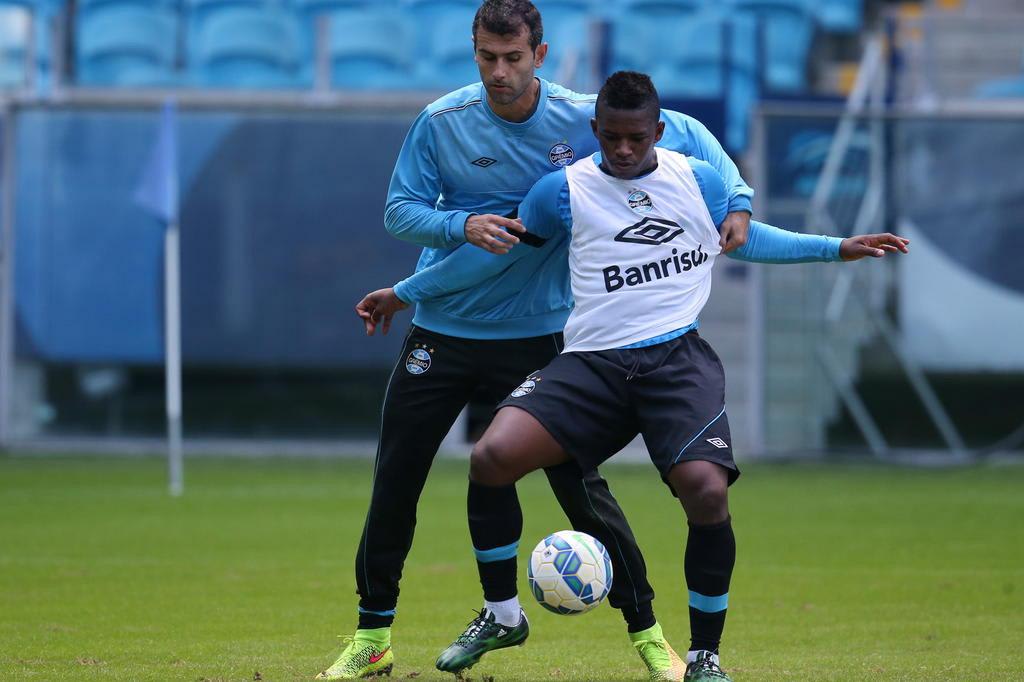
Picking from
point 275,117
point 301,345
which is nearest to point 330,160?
point 275,117

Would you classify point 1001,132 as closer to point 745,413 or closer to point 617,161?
point 745,413

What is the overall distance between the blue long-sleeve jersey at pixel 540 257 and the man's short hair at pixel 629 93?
0.36 m

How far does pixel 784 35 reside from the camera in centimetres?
1898

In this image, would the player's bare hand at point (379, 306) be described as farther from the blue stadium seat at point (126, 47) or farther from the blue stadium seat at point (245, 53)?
the blue stadium seat at point (126, 47)

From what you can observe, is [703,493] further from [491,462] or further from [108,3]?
[108,3]

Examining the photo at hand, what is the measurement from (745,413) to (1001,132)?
3.95m

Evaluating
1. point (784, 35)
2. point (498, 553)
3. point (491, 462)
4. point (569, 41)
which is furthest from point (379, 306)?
point (784, 35)

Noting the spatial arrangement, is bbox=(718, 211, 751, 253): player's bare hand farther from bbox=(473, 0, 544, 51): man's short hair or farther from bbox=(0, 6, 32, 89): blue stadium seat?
bbox=(0, 6, 32, 89): blue stadium seat

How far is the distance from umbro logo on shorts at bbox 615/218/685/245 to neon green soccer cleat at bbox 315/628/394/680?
69.1 inches

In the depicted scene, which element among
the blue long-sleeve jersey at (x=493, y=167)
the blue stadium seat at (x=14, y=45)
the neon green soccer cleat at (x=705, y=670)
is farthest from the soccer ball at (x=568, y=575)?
the blue stadium seat at (x=14, y=45)

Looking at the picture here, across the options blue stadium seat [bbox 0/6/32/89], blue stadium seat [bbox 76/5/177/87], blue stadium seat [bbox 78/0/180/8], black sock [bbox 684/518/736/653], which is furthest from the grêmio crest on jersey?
blue stadium seat [bbox 78/0/180/8]

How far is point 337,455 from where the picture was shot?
16.1 m

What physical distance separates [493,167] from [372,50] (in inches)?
518

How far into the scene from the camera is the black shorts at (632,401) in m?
5.07
